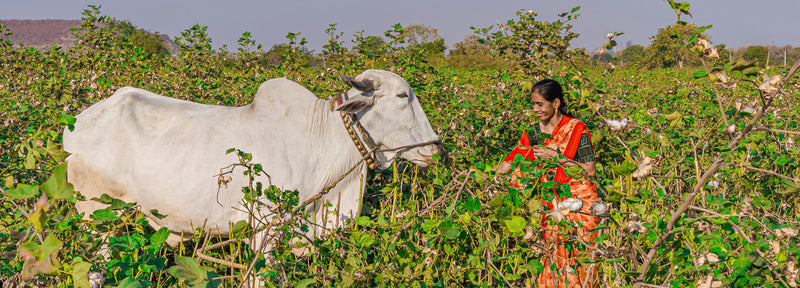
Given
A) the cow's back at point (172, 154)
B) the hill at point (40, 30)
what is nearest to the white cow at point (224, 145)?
the cow's back at point (172, 154)

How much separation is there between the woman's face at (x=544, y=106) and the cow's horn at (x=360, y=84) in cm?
100

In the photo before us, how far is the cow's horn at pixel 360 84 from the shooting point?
2.76 metres

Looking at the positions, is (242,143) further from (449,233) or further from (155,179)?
(449,233)

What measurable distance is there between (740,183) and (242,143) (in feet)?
10.7

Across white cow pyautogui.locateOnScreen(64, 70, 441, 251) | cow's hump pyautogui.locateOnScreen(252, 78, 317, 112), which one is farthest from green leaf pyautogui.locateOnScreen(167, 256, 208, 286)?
cow's hump pyautogui.locateOnScreen(252, 78, 317, 112)

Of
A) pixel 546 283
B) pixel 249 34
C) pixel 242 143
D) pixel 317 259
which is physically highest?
pixel 249 34

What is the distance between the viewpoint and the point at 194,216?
261 cm

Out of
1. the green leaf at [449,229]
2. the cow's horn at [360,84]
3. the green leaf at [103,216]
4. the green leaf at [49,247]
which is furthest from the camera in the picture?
the cow's horn at [360,84]

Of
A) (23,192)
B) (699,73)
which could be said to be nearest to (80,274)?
(23,192)

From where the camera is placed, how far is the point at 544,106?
2994 mm

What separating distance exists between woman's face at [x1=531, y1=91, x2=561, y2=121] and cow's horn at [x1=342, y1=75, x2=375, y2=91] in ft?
3.27

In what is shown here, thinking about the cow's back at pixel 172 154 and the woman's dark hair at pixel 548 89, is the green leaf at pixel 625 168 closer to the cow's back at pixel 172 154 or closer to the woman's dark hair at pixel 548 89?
the woman's dark hair at pixel 548 89

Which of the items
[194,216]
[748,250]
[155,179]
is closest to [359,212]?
[194,216]

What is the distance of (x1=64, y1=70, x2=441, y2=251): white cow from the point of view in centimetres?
261
